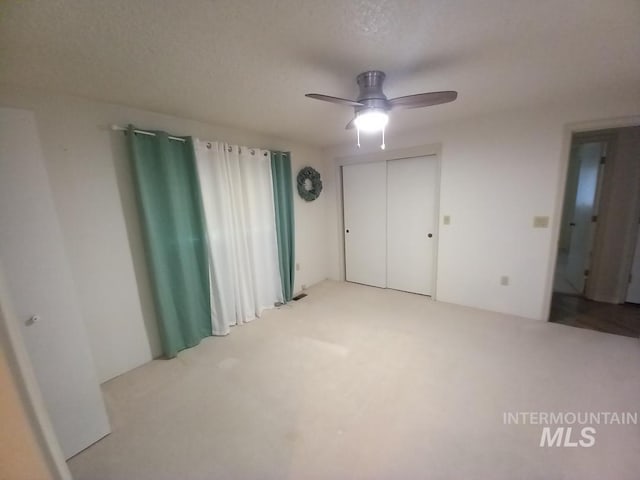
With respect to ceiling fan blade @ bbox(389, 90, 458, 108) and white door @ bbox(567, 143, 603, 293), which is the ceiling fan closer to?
ceiling fan blade @ bbox(389, 90, 458, 108)

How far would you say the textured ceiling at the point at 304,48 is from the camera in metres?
1.04

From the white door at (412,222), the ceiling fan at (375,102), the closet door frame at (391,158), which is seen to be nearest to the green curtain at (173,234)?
the ceiling fan at (375,102)

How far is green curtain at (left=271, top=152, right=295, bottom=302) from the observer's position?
10.2 ft

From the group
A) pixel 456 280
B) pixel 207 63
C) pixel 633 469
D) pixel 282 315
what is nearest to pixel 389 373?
pixel 633 469

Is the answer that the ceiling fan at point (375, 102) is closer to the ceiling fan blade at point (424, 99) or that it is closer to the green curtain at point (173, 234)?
the ceiling fan blade at point (424, 99)

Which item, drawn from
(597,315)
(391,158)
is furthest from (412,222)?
(597,315)

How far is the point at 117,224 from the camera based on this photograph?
1.99 m

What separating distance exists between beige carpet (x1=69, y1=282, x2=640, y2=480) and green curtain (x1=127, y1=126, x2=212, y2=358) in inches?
12.0

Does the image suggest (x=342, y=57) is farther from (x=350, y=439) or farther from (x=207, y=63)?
(x=350, y=439)

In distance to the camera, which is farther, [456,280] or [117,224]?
[456,280]

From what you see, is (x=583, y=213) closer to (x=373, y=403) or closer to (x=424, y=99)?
(x=424, y=99)

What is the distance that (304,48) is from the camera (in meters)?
1.31

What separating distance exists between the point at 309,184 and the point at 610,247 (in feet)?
12.3

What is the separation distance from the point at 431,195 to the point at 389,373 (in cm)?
216
